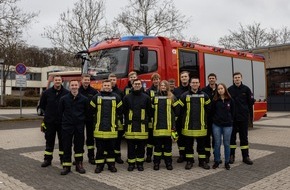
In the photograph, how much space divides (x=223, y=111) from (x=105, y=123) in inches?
92.9

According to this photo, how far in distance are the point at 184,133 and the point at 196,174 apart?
3.00ft

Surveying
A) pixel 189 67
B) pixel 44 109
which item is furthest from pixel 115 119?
pixel 189 67

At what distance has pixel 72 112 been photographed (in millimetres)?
6711

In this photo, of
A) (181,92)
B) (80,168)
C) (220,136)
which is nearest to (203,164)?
(220,136)

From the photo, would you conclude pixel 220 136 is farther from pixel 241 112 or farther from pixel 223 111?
pixel 241 112

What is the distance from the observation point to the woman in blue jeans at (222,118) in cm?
702

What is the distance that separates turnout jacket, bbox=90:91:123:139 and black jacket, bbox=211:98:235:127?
202 cm

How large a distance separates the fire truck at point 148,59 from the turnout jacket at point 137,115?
8.25ft

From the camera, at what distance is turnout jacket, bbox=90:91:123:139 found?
22.0ft

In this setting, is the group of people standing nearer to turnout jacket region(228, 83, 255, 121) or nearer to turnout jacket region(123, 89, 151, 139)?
turnout jacket region(123, 89, 151, 139)

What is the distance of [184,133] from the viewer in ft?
23.5

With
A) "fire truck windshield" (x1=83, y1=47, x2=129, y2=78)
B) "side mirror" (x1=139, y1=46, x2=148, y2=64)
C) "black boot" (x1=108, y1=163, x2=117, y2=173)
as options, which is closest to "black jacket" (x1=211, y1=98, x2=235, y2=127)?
"black boot" (x1=108, y1=163, x2=117, y2=173)

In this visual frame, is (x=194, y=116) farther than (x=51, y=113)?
No

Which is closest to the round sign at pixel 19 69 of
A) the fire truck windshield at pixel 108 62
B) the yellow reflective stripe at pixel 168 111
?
the fire truck windshield at pixel 108 62
